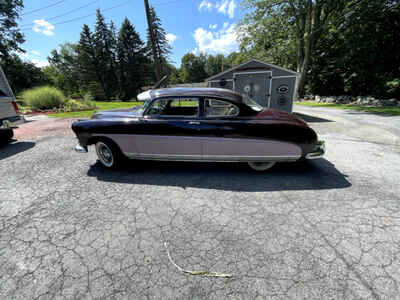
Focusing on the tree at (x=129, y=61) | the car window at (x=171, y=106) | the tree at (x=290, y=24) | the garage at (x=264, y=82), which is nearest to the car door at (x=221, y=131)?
the car window at (x=171, y=106)

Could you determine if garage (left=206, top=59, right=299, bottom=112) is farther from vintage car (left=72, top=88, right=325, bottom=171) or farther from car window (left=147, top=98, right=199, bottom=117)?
vintage car (left=72, top=88, right=325, bottom=171)

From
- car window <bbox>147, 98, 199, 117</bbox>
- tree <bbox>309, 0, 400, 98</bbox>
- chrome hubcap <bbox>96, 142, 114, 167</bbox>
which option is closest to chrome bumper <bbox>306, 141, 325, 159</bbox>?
car window <bbox>147, 98, 199, 117</bbox>

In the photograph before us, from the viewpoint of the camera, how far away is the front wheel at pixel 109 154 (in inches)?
133

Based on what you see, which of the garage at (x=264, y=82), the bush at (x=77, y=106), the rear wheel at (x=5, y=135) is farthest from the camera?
the bush at (x=77, y=106)

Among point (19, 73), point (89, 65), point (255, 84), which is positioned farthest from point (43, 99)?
point (89, 65)

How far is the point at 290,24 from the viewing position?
62.6 ft

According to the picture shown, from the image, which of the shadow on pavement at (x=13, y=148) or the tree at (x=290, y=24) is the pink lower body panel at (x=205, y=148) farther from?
the tree at (x=290, y=24)

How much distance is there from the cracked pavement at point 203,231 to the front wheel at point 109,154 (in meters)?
0.19

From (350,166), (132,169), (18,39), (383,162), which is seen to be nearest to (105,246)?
(132,169)

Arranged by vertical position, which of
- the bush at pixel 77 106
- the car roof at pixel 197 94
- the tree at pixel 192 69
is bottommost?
the bush at pixel 77 106

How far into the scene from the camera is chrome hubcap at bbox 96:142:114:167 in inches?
138

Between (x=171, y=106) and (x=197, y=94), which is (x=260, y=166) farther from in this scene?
(x=171, y=106)

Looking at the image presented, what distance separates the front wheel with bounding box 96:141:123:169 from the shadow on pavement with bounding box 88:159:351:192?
16cm

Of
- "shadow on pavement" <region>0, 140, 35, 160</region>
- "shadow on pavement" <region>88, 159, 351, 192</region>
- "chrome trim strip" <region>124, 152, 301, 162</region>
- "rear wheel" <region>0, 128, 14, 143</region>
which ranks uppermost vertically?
"rear wheel" <region>0, 128, 14, 143</region>
